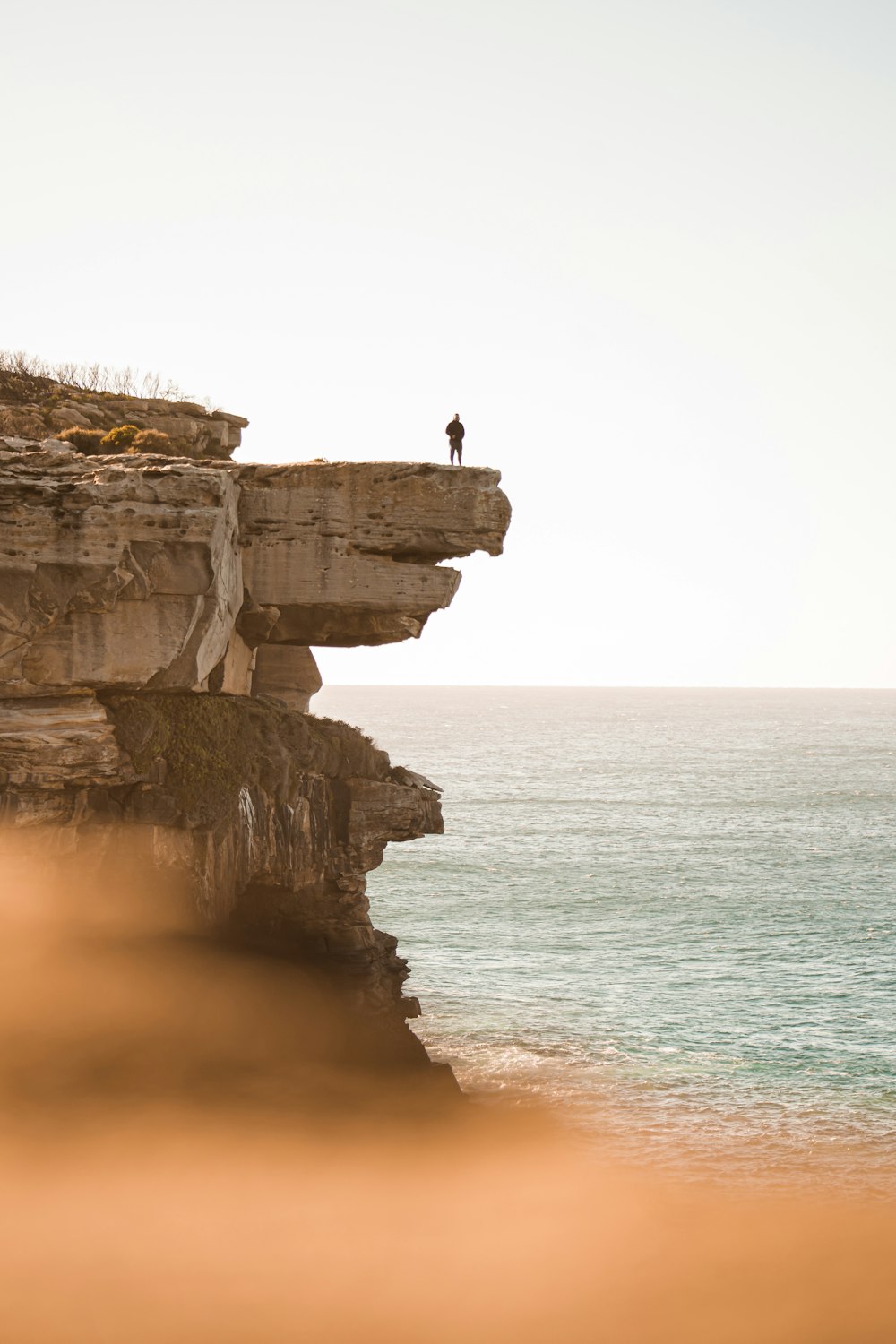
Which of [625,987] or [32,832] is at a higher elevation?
[32,832]

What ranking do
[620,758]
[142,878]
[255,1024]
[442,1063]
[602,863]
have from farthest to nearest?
[620,758], [602,863], [442,1063], [255,1024], [142,878]

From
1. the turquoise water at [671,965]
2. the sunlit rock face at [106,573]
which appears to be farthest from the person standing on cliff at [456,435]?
the turquoise water at [671,965]

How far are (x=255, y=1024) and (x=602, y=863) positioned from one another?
136 feet

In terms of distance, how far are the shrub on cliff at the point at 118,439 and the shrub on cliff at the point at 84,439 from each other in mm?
121

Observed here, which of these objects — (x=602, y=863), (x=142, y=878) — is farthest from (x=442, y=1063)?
A: (x=602, y=863)

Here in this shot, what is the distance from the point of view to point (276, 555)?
2589 centimetres

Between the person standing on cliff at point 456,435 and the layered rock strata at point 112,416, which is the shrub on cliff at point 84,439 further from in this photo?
the person standing on cliff at point 456,435

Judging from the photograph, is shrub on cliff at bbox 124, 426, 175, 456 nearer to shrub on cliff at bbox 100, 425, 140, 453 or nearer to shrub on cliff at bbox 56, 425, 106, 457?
shrub on cliff at bbox 100, 425, 140, 453

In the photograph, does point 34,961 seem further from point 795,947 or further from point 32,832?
point 795,947

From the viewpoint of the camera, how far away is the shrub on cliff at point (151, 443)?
29.3m

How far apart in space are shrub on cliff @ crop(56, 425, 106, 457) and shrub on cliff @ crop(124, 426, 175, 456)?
2.28 ft

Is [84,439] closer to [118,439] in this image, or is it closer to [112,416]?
[118,439]

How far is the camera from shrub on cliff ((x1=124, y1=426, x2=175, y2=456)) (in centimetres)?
2933

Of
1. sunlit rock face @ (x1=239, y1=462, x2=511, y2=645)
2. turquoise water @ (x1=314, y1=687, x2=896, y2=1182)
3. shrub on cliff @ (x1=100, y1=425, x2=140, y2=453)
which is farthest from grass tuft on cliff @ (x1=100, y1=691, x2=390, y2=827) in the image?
turquoise water @ (x1=314, y1=687, x2=896, y2=1182)
